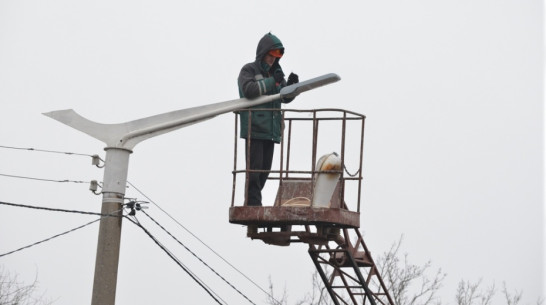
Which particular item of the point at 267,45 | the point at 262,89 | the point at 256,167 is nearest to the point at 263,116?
the point at 262,89

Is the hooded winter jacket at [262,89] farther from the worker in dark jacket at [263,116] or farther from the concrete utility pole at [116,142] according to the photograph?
the concrete utility pole at [116,142]

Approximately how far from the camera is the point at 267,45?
51.2ft

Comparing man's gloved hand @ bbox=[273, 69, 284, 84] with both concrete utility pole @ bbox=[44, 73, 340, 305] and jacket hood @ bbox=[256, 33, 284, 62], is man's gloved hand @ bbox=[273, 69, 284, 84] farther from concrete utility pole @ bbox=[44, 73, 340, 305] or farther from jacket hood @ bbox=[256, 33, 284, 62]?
concrete utility pole @ bbox=[44, 73, 340, 305]

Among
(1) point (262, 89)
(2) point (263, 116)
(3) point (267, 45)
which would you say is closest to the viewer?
(1) point (262, 89)

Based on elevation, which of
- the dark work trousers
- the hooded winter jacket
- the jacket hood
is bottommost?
the dark work trousers

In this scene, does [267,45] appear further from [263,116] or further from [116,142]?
[116,142]

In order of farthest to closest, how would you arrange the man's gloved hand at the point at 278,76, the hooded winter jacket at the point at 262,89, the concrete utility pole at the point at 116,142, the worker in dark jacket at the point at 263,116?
the man's gloved hand at the point at 278,76, the worker in dark jacket at the point at 263,116, the hooded winter jacket at the point at 262,89, the concrete utility pole at the point at 116,142

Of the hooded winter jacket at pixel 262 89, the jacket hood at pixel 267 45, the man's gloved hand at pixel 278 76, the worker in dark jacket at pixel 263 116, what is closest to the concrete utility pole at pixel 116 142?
the hooded winter jacket at pixel 262 89

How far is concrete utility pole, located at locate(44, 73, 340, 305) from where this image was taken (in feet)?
43.7

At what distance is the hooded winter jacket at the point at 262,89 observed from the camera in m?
15.2

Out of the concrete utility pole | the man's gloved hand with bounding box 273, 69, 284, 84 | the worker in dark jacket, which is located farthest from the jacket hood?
the concrete utility pole

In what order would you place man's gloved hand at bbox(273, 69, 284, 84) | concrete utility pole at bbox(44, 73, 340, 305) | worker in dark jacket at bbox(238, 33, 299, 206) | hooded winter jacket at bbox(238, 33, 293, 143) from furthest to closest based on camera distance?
man's gloved hand at bbox(273, 69, 284, 84) < worker in dark jacket at bbox(238, 33, 299, 206) < hooded winter jacket at bbox(238, 33, 293, 143) < concrete utility pole at bbox(44, 73, 340, 305)

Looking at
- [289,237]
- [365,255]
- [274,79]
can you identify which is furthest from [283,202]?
[365,255]

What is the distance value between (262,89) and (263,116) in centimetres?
47
